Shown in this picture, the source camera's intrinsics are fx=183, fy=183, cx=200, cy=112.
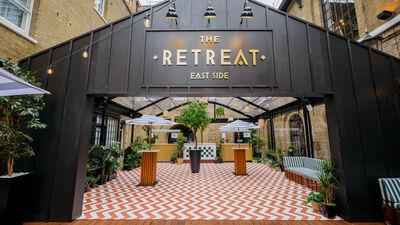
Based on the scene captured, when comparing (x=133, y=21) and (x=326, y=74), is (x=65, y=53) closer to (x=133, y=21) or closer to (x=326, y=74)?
(x=133, y=21)

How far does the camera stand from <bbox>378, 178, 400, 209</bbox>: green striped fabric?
3111 millimetres

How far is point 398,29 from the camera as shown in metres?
4.59

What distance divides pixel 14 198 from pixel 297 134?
31.4 ft

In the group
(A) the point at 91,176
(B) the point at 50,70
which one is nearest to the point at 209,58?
(B) the point at 50,70

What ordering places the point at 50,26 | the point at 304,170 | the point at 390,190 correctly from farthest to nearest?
the point at 304,170, the point at 50,26, the point at 390,190

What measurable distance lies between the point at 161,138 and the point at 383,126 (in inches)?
532

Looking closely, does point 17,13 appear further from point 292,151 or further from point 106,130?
point 292,151

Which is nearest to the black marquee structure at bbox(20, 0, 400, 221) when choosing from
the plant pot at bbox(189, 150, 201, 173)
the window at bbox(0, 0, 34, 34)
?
the window at bbox(0, 0, 34, 34)

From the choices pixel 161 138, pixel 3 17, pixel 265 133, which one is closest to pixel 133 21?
pixel 3 17

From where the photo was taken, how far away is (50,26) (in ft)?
17.8

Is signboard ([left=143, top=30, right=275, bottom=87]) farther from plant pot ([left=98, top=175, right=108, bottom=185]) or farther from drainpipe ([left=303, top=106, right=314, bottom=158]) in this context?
drainpipe ([left=303, top=106, right=314, bottom=158])

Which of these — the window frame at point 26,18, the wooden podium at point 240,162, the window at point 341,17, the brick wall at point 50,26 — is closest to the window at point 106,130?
the brick wall at point 50,26

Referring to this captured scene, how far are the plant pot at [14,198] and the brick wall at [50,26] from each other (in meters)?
2.68

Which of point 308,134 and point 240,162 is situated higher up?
point 308,134
